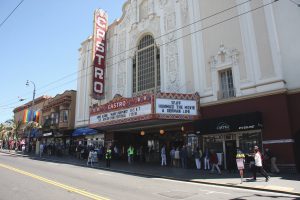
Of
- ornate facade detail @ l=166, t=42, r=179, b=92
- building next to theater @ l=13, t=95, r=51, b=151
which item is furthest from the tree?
ornate facade detail @ l=166, t=42, r=179, b=92

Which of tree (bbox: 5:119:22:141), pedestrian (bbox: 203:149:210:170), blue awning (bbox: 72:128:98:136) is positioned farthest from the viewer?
tree (bbox: 5:119:22:141)

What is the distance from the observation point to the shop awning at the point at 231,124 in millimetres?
18734

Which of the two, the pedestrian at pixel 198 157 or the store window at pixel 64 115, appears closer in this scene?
the pedestrian at pixel 198 157

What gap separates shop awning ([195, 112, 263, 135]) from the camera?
18734mm

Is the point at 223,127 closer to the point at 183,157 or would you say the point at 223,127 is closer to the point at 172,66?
the point at 183,157

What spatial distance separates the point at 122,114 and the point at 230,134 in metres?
8.85

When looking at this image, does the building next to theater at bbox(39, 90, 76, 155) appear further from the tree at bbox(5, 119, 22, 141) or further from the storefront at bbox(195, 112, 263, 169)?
the storefront at bbox(195, 112, 263, 169)

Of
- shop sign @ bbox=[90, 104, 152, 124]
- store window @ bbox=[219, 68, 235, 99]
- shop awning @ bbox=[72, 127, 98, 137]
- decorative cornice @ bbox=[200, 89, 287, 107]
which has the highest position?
store window @ bbox=[219, 68, 235, 99]

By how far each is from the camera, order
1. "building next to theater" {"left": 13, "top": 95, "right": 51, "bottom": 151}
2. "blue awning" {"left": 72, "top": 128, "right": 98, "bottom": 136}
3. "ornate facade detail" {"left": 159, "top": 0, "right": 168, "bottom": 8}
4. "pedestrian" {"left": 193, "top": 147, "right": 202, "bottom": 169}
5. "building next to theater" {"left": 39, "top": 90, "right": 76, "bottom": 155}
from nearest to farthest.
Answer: "pedestrian" {"left": 193, "top": 147, "right": 202, "bottom": 169}
"ornate facade detail" {"left": 159, "top": 0, "right": 168, "bottom": 8}
"blue awning" {"left": 72, "top": 128, "right": 98, "bottom": 136}
"building next to theater" {"left": 39, "top": 90, "right": 76, "bottom": 155}
"building next to theater" {"left": 13, "top": 95, "right": 51, "bottom": 151}

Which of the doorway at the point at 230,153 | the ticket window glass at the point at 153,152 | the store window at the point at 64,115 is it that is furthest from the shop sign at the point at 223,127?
the store window at the point at 64,115

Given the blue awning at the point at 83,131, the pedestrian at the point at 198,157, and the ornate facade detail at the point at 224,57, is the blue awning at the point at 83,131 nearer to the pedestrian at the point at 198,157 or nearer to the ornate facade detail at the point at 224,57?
the pedestrian at the point at 198,157

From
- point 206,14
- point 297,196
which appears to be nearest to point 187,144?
point 206,14

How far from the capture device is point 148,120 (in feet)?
74.0

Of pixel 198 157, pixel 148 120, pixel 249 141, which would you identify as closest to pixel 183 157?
pixel 198 157
